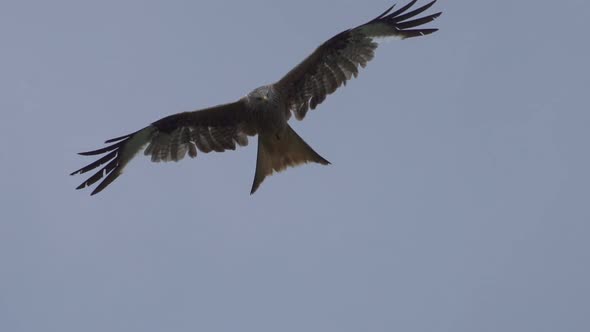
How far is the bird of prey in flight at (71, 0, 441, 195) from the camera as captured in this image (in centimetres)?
1000

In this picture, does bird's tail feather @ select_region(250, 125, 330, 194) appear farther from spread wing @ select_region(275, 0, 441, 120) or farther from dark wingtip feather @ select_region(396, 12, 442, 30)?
dark wingtip feather @ select_region(396, 12, 442, 30)

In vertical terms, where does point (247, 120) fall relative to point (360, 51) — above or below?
below

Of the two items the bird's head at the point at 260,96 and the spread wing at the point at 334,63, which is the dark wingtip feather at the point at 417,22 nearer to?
the spread wing at the point at 334,63

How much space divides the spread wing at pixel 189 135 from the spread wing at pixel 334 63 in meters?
0.61

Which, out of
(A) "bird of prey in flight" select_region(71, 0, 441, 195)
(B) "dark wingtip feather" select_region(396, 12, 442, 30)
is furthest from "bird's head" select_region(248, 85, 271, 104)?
(B) "dark wingtip feather" select_region(396, 12, 442, 30)

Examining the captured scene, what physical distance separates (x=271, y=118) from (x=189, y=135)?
3.66 ft

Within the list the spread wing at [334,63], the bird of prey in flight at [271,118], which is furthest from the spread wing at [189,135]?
the spread wing at [334,63]

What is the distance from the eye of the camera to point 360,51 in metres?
10.5

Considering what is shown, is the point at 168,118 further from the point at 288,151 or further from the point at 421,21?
the point at 421,21

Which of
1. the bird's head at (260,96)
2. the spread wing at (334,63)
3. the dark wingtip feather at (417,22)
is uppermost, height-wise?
the dark wingtip feather at (417,22)

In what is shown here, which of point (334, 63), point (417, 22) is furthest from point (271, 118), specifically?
point (417, 22)

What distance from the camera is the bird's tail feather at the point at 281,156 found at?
9969 mm

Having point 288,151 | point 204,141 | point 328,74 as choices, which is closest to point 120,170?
point 204,141

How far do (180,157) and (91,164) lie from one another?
1.08 meters
